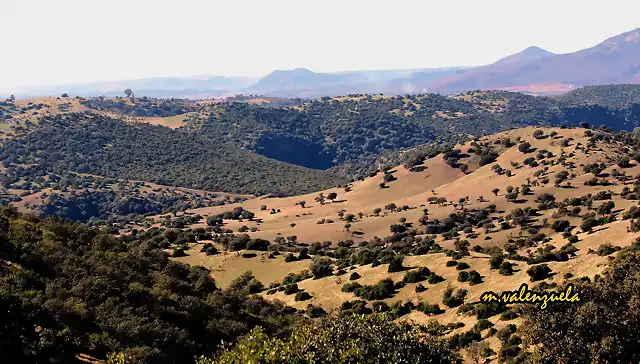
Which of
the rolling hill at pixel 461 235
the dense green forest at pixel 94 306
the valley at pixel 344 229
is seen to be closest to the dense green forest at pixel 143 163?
the valley at pixel 344 229

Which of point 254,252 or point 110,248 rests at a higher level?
point 110,248

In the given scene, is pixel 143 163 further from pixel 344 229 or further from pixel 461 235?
pixel 461 235

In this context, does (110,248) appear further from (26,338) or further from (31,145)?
(31,145)

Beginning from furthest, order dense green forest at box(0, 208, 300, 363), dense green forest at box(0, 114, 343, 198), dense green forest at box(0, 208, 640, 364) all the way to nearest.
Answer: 1. dense green forest at box(0, 114, 343, 198)
2. dense green forest at box(0, 208, 300, 363)
3. dense green forest at box(0, 208, 640, 364)

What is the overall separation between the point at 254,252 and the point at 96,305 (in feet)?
136

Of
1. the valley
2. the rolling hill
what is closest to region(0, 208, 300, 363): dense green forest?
the valley

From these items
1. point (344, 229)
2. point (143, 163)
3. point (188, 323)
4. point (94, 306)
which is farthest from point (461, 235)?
point (143, 163)

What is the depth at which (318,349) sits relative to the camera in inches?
724

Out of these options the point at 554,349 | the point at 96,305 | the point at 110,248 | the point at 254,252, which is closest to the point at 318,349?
the point at 554,349

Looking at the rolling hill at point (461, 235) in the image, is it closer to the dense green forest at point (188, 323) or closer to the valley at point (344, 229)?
the valley at point (344, 229)

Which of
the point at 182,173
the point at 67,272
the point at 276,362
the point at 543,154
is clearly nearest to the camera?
the point at 276,362

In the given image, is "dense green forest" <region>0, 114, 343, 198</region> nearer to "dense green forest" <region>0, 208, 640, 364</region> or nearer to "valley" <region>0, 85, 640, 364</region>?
"valley" <region>0, 85, 640, 364</region>

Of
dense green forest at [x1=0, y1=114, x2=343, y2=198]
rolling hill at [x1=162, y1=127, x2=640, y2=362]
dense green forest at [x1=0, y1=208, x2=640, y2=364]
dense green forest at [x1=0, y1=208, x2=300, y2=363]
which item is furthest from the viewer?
dense green forest at [x1=0, y1=114, x2=343, y2=198]

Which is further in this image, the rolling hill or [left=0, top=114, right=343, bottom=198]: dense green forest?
[left=0, top=114, right=343, bottom=198]: dense green forest
